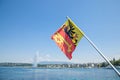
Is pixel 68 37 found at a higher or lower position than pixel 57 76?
higher

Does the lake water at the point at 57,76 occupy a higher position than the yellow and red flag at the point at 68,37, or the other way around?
the yellow and red flag at the point at 68,37

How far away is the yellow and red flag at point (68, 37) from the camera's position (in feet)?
30.9

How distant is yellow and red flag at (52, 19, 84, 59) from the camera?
371 inches

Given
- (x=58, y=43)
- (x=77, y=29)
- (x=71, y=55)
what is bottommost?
(x=71, y=55)

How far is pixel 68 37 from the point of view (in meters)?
9.80

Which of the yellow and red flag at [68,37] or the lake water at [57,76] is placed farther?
the lake water at [57,76]

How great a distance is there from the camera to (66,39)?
32.1 ft

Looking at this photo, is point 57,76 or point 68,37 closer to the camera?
point 68,37

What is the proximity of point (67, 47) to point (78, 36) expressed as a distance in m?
0.84

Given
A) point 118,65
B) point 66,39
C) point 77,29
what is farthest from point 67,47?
point 118,65

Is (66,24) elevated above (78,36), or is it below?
above

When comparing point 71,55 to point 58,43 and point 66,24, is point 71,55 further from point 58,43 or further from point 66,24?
point 66,24

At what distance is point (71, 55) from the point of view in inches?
370

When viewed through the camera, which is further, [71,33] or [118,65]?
[118,65]
